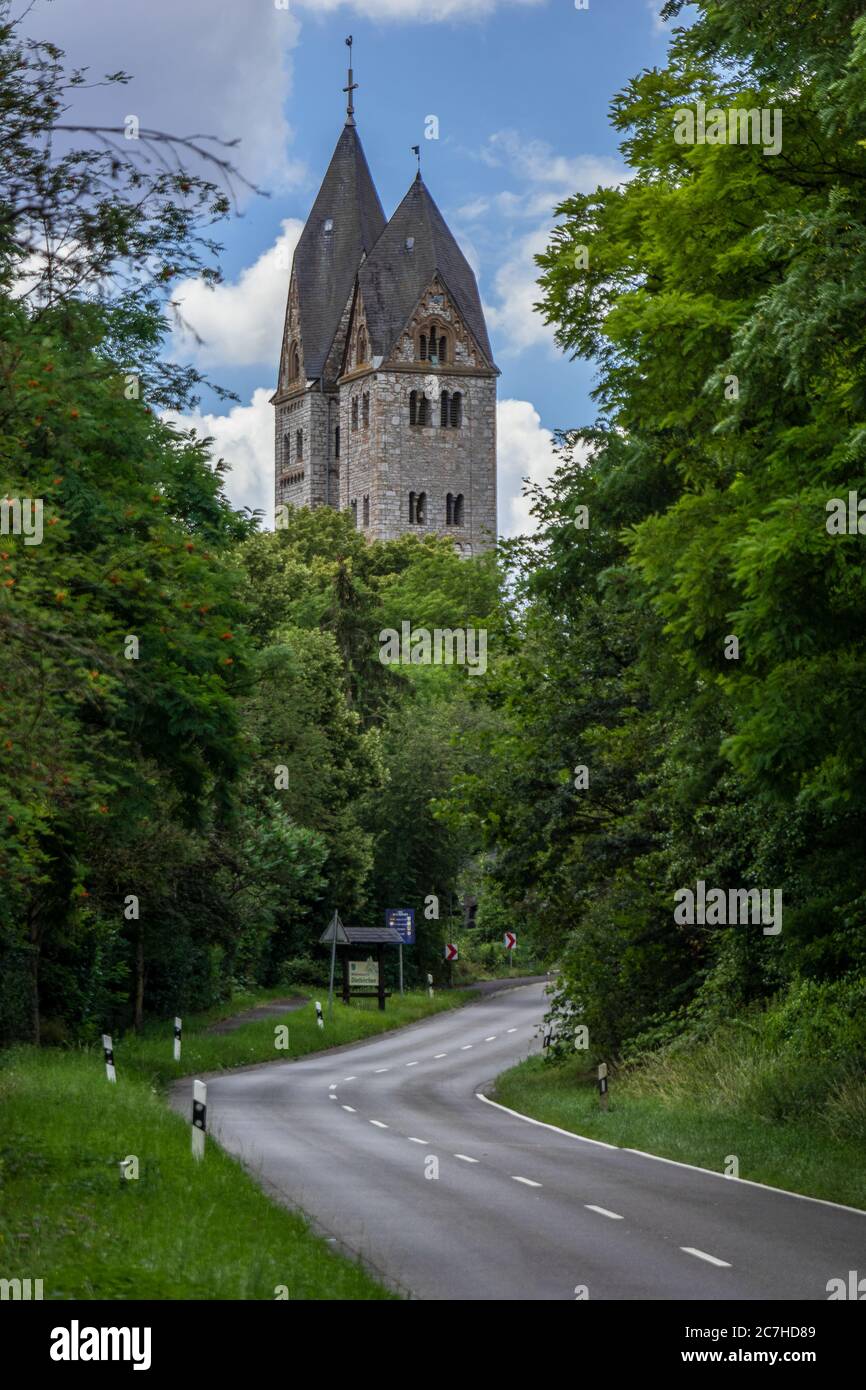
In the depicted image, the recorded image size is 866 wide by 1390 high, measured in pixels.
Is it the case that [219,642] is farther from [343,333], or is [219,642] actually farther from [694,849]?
[343,333]

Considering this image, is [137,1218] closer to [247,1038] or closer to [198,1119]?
[198,1119]

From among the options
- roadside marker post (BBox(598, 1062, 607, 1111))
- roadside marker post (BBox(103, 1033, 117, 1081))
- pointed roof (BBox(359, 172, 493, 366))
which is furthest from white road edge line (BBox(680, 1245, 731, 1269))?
pointed roof (BBox(359, 172, 493, 366))

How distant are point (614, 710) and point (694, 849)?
4.97 m

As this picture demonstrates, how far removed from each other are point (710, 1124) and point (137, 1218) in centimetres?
1079

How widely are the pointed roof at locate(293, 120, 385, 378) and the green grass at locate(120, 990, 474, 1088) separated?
82365mm

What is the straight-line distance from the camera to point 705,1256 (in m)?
13.7

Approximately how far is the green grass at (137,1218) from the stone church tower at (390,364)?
363 ft

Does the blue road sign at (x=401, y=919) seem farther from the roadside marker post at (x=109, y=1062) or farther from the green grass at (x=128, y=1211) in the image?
the green grass at (x=128, y=1211)

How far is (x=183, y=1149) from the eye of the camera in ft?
56.9

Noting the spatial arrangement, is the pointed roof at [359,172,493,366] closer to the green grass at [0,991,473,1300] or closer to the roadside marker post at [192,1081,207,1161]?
the green grass at [0,991,473,1300]

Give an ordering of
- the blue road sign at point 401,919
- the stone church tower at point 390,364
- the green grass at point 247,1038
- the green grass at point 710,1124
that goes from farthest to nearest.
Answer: the stone church tower at point 390,364, the blue road sign at point 401,919, the green grass at point 247,1038, the green grass at point 710,1124

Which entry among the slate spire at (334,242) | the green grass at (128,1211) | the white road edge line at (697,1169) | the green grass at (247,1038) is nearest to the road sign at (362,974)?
the green grass at (247,1038)

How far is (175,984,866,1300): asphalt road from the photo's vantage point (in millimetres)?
12672

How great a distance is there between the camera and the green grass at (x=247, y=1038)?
1326 inches
